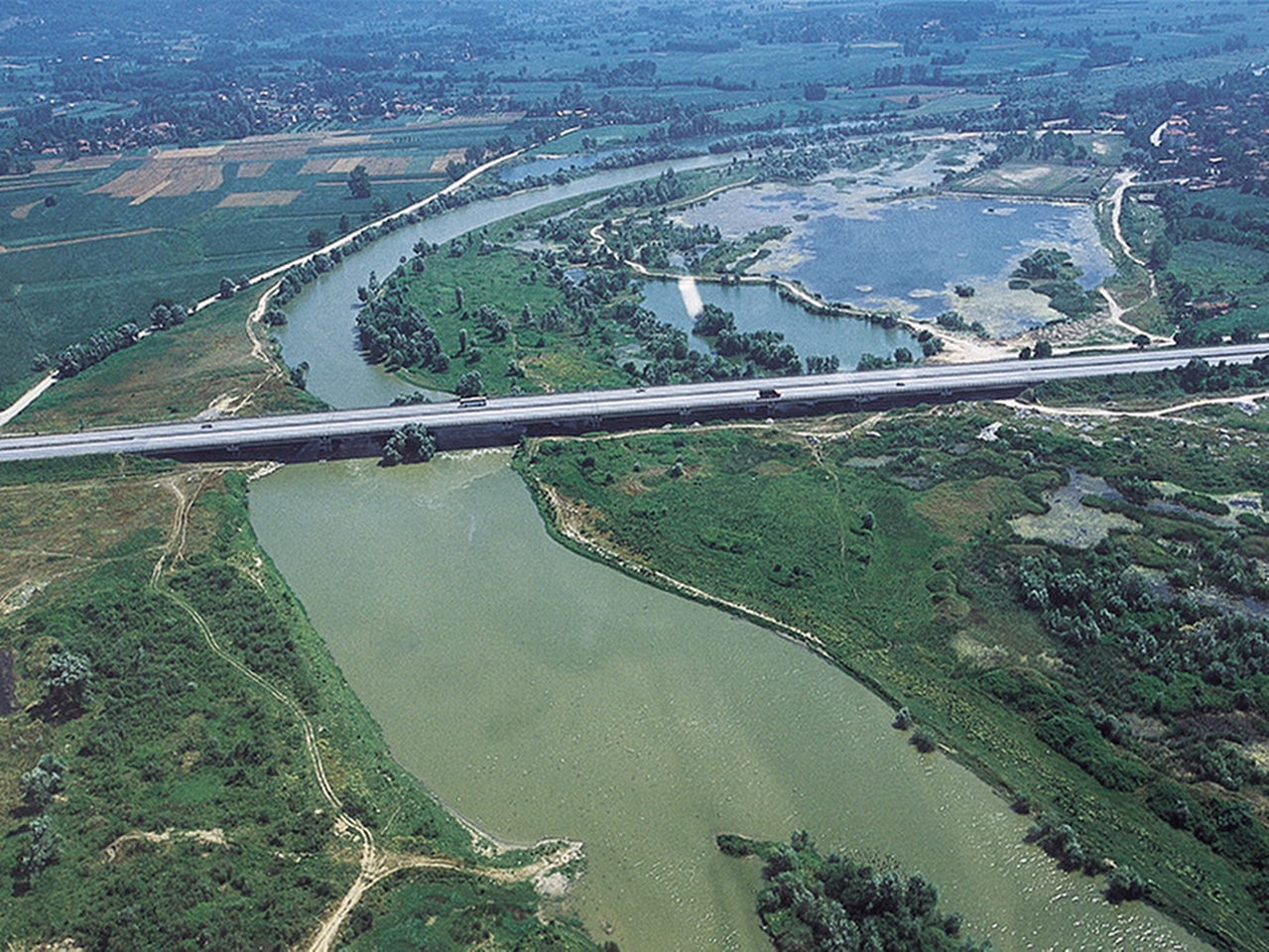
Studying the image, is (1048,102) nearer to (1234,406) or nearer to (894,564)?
(1234,406)

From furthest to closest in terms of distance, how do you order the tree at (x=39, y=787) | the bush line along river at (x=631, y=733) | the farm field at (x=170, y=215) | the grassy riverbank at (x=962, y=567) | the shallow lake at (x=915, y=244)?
the farm field at (x=170, y=215) < the shallow lake at (x=915, y=244) < the tree at (x=39, y=787) < the grassy riverbank at (x=962, y=567) < the bush line along river at (x=631, y=733)

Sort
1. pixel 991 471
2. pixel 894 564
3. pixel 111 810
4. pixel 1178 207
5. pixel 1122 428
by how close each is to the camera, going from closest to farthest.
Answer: pixel 111 810 < pixel 894 564 < pixel 991 471 < pixel 1122 428 < pixel 1178 207

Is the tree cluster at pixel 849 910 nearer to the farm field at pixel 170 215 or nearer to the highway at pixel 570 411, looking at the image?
the highway at pixel 570 411

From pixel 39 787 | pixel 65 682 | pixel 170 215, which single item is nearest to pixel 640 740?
pixel 39 787

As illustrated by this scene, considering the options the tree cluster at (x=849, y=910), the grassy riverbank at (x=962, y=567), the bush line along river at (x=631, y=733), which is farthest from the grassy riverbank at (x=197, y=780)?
the grassy riverbank at (x=962, y=567)

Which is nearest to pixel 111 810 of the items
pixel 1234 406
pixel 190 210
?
pixel 1234 406
